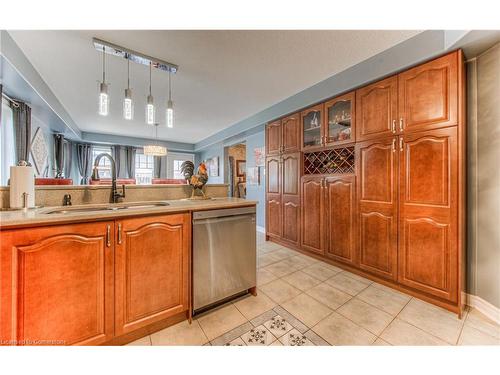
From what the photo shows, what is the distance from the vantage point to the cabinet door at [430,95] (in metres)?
1.57

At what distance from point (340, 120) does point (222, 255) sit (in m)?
2.12

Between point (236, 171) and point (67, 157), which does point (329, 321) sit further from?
point (67, 157)

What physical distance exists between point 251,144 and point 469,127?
139 inches

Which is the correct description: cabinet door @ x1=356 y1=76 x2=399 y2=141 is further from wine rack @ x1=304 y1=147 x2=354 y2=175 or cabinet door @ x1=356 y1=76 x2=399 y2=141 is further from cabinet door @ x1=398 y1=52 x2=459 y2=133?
wine rack @ x1=304 y1=147 x2=354 y2=175

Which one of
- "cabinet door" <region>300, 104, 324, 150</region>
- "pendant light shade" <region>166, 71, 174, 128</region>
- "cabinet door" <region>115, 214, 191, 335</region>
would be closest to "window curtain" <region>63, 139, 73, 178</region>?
"pendant light shade" <region>166, 71, 174, 128</region>

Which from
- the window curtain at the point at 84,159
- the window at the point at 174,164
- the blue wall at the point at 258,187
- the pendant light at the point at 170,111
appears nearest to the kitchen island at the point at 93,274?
the pendant light at the point at 170,111

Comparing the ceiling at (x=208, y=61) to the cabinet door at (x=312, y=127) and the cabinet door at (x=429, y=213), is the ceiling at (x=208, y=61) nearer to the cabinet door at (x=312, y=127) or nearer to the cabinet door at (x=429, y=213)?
the cabinet door at (x=312, y=127)

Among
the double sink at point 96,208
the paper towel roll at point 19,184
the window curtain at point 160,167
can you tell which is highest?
the window curtain at point 160,167

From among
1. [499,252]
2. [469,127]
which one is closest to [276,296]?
[499,252]

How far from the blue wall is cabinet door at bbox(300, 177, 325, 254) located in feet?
4.41

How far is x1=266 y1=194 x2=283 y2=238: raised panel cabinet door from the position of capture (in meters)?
3.33

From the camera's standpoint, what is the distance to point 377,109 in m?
2.04

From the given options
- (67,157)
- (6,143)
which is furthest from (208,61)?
(67,157)

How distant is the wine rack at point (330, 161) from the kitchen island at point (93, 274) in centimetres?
185
